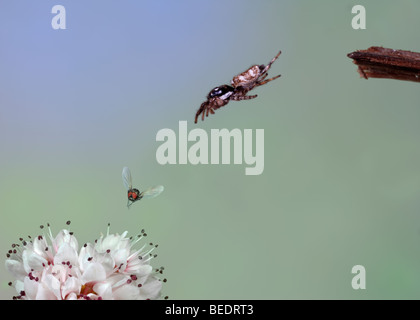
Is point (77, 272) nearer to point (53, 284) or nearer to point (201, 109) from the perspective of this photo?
point (53, 284)

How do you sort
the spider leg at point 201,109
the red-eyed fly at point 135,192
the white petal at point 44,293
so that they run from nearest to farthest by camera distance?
1. the white petal at point 44,293
2. the red-eyed fly at point 135,192
3. the spider leg at point 201,109

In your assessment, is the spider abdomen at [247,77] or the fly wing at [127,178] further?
the spider abdomen at [247,77]

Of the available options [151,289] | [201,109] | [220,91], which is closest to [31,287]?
[151,289]

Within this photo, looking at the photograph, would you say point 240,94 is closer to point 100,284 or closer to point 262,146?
point 262,146

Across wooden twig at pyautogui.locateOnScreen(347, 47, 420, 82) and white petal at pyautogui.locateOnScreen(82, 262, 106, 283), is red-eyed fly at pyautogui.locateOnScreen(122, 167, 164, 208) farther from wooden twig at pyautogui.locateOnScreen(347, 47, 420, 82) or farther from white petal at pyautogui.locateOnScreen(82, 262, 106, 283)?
wooden twig at pyautogui.locateOnScreen(347, 47, 420, 82)

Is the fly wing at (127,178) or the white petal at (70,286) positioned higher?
the fly wing at (127,178)

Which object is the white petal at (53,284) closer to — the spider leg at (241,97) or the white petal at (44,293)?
the white petal at (44,293)

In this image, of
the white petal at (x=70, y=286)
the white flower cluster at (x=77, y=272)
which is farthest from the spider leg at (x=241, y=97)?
the white petal at (x=70, y=286)

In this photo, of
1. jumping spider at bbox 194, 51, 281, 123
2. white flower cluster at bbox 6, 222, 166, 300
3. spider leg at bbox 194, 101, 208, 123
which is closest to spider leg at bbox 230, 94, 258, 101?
jumping spider at bbox 194, 51, 281, 123

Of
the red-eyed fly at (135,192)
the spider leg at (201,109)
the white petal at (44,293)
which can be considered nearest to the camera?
the white petal at (44,293)

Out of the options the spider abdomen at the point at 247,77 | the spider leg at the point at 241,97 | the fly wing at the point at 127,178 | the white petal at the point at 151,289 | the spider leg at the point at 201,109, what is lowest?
the white petal at the point at 151,289
